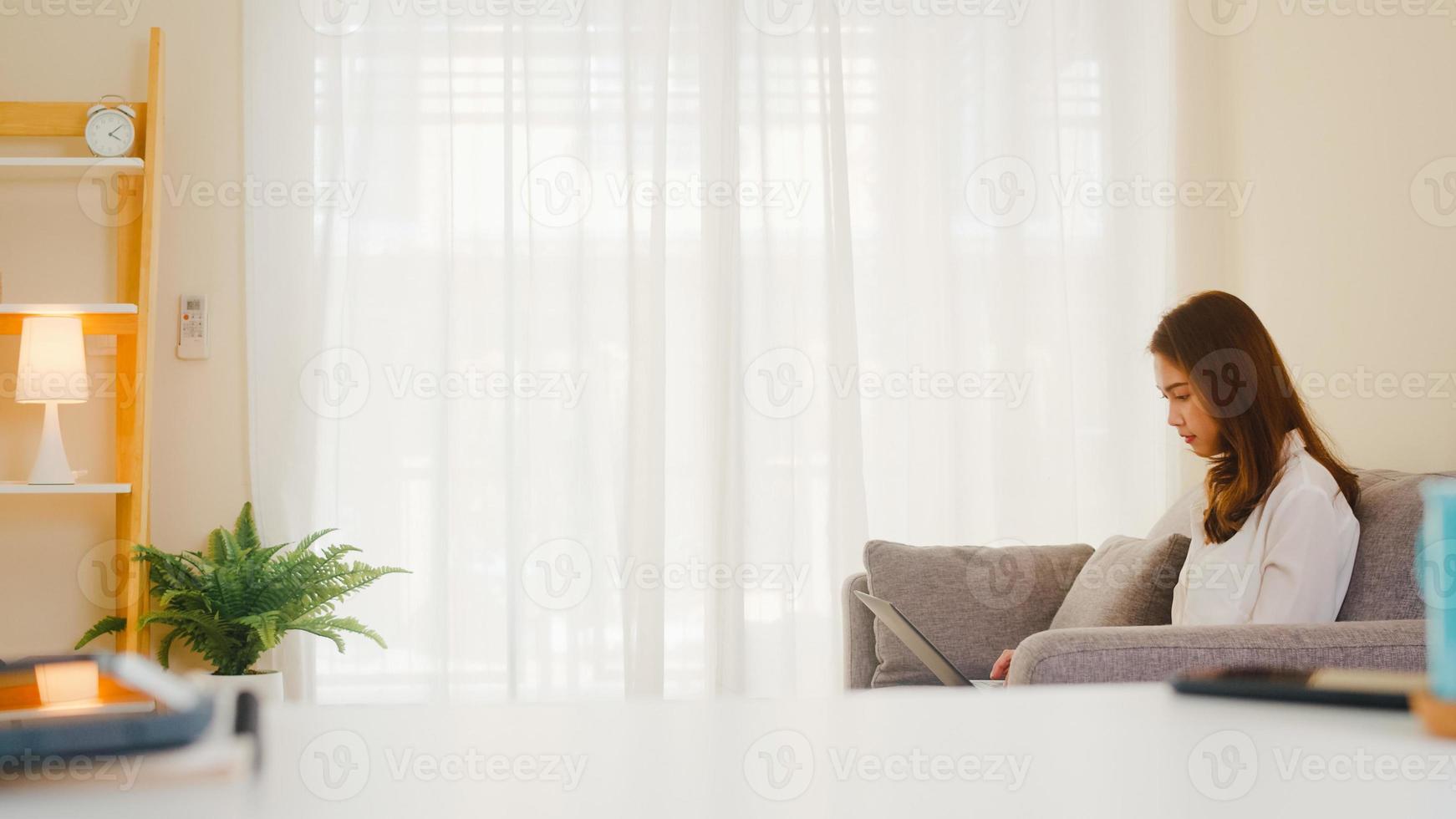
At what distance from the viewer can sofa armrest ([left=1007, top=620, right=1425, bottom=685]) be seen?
147 centimetres

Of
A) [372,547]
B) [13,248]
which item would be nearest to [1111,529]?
[372,547]

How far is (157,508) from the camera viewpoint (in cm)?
327

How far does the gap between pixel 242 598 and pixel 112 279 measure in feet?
3.59

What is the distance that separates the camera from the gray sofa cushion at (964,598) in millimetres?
2404

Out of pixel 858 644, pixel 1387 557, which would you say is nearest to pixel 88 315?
pixel 858 644

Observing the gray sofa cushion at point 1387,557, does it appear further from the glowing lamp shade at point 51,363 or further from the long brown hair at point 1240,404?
the glowing lamp shade at point 51,363

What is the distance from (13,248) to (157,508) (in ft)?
2.90

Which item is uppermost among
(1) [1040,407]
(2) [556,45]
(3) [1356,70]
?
(2) [556,45]

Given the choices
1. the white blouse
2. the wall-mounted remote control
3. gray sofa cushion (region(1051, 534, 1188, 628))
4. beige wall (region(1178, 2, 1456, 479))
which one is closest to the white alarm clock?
→ the wall-mounted remote control

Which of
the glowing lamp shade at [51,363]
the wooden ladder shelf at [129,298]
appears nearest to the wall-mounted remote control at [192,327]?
the wooden ladder shelf at [129,298]

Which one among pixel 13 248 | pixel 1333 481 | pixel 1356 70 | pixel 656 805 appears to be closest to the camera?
pixel 656 805

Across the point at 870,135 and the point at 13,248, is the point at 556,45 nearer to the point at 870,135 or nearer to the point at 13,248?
the point at 870,135

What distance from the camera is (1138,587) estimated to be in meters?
2.09

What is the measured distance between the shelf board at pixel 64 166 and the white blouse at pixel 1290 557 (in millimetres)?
2898
